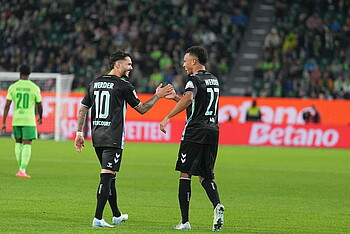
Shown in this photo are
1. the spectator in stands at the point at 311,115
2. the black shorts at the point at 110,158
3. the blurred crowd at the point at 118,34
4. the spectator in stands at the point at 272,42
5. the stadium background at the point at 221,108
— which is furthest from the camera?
the blurred crowd at the point at 118,34

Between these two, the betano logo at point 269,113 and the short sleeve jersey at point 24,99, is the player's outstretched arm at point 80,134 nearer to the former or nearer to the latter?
the short sleeve jersey at point 24,99

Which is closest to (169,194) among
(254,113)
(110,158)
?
(110,158)

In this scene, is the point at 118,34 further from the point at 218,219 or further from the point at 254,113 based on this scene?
the point at 218,219

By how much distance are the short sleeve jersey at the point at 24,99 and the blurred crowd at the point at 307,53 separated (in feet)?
58.0

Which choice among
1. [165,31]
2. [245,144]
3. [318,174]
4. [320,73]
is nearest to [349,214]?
[318,174]

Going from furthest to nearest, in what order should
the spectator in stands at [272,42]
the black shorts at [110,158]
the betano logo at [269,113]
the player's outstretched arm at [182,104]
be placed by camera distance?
the spectator in stands at [272,42], the betano logo at [269,113], the black shorts at [110,158], the player's outstretched arm at [182,104]

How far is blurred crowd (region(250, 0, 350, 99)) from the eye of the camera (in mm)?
33844

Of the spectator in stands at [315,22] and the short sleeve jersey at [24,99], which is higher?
the spectator in stands at [315,22]

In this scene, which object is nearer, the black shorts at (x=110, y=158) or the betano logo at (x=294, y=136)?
the black shorts at (x=110, y=158)

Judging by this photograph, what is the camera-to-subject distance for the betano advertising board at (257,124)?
30.7 metres

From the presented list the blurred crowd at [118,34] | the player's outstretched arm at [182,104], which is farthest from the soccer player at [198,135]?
the blurred crowd at [118,34]

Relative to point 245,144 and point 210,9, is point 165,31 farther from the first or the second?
point 245,144

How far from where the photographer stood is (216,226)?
10031 millimetres

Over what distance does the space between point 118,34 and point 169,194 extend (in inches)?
989
